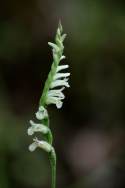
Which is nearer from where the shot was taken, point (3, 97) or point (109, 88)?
point (3, 97)

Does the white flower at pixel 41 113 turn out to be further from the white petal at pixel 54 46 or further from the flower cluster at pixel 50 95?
the white petal at pixel 54 46

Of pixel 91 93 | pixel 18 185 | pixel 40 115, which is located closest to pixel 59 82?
pixel 40 115

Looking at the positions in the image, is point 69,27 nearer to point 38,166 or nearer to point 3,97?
point 3,97

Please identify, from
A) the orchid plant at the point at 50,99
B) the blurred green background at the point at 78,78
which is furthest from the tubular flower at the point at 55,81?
the blurred green background at the point at 78,78

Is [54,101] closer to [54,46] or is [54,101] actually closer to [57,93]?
[57,93]

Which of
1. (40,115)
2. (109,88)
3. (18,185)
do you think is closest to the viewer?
(40,115)

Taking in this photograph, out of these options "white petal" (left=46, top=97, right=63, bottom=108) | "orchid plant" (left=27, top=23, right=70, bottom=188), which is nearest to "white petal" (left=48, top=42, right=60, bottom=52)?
"orchid plant" (left=27, top=23, right=70, bottom=188)

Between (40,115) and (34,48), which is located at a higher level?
(34,48)

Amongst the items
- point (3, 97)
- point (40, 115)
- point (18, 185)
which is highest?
point (3, 97)
